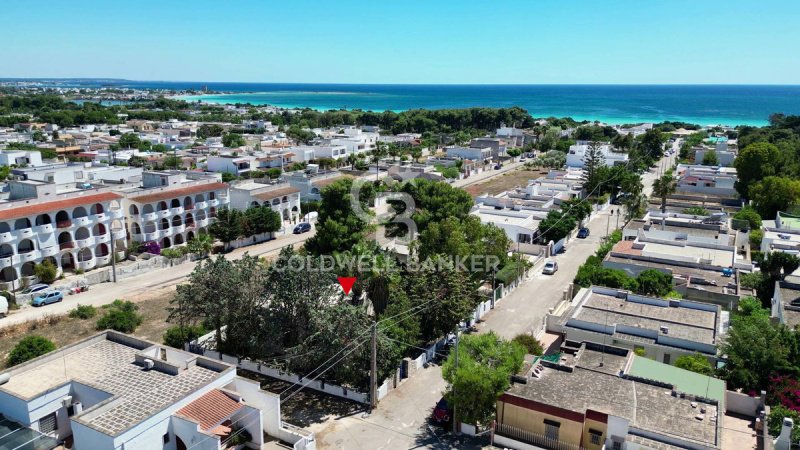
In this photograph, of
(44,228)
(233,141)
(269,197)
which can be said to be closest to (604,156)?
(269,197)

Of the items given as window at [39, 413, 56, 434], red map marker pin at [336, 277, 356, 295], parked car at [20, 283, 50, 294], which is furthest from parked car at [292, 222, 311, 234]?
window at [39, 413, 56, 434]

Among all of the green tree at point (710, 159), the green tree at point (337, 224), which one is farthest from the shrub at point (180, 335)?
the green tree at point (710, 159)

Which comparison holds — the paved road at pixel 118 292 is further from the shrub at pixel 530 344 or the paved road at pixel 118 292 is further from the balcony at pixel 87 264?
the shrub at pixel 530 344

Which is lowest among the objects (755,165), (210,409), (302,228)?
(302,228)

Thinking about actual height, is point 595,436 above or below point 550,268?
above

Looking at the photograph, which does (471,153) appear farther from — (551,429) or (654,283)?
(551,429)

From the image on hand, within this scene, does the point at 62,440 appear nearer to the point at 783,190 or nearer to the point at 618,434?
the point at 618,434
